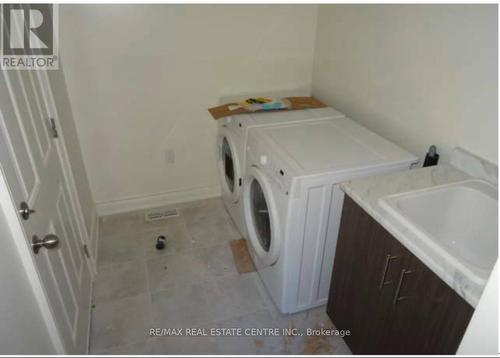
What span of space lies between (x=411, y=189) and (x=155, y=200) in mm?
1923

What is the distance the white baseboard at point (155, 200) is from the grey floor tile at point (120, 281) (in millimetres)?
595

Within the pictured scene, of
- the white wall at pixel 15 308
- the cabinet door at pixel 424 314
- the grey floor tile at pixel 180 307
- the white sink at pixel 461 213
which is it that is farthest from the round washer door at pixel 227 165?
the white wall at pixel 15 308

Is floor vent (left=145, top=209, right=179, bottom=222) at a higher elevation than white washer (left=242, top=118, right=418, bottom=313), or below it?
below

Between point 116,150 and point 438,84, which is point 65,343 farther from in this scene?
point 438,84

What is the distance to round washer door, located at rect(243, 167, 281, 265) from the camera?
1726 mm

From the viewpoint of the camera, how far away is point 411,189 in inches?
54.1

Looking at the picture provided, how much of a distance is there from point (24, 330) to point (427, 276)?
1192mm

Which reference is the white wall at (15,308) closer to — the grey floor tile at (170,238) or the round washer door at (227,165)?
the grey floor tile at (170,238)

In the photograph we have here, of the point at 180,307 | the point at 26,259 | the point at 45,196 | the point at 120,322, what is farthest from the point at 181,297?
the point at 26,259

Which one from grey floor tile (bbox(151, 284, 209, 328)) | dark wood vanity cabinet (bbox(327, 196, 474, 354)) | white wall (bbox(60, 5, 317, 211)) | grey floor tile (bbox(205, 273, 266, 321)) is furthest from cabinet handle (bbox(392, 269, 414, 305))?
white wall (bbox(60, 5, 317, 211))

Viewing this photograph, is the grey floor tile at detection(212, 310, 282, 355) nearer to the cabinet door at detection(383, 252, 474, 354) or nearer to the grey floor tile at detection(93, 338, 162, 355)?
the grey floor tile at detection(93, 338, 162, 355)

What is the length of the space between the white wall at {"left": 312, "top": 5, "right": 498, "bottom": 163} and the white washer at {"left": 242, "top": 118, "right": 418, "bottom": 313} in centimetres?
18

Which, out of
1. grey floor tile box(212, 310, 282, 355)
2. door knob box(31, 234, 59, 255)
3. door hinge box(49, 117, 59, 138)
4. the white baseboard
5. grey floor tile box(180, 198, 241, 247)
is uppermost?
door hinge box(49, 117, 59, 138)

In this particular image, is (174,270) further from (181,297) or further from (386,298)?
(386,298)
